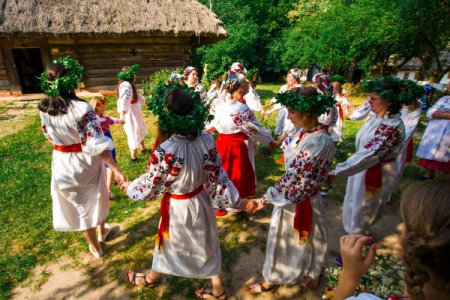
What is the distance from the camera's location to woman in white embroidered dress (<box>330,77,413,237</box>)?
9.59ft

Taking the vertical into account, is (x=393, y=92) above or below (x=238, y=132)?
above

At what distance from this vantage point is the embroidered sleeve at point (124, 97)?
5.64 m

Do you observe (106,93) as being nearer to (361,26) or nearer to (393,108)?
(393,108)

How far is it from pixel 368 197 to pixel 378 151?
0.65 metres

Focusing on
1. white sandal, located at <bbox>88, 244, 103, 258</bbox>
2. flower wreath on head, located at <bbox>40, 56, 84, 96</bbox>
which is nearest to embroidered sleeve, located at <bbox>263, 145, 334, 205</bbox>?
flower wreath on head, located at <bbox>40, 56, 84, 96</bbox>

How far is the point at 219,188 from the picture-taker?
256cm

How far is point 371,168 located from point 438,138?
2786 mm

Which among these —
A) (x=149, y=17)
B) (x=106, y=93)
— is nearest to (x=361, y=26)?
(x=149, y=17)

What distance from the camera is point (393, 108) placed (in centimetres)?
299

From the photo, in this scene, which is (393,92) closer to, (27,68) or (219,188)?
(219,188)

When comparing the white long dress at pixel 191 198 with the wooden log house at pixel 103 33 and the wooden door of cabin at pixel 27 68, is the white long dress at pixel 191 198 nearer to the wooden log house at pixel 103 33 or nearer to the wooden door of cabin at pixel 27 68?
the wooden log house at pixel 103 33

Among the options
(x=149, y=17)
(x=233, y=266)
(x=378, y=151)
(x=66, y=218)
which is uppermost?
(x=149, y=17)

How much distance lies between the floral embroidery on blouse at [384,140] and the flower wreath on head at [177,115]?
185cm

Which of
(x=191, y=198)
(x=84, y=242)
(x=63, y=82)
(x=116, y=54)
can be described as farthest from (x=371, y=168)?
(x=116, y=54)
